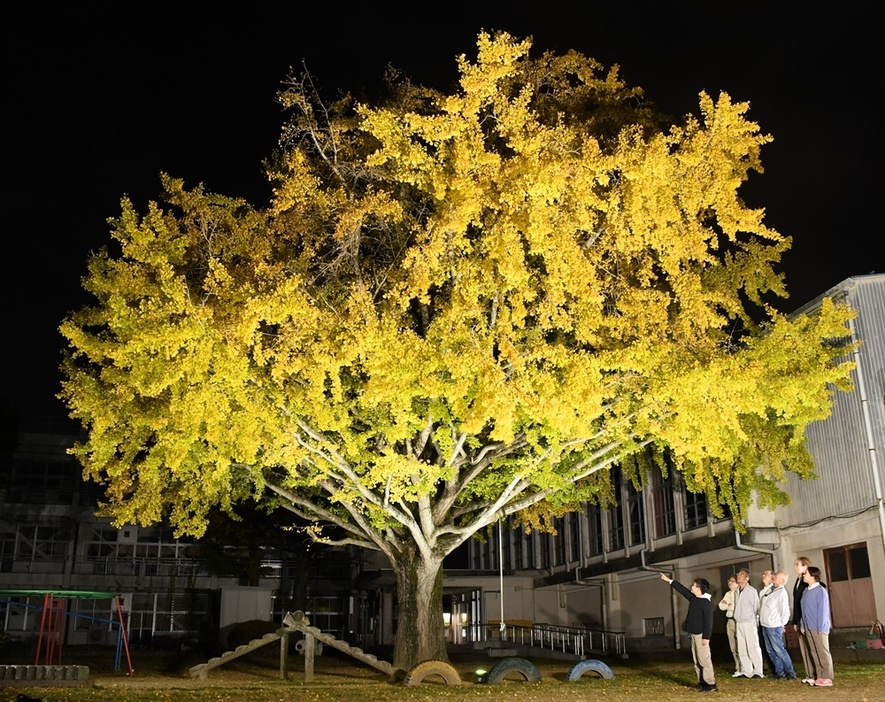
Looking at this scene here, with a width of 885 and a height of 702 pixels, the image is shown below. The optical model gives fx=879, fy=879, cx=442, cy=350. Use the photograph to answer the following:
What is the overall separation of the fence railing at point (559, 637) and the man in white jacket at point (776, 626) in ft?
63.4

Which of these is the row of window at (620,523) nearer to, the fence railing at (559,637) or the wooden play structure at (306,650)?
the fence railing at (559,637)

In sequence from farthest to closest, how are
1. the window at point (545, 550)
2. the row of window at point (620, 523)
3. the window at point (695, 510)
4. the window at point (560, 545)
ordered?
the window at point (545, 550) → the window at point (560, 545) → the row of window at point (620, 523) → the window at point (695, 510)

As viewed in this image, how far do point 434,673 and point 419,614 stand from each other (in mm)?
2544

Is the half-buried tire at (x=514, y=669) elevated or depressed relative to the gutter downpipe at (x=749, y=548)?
depressed

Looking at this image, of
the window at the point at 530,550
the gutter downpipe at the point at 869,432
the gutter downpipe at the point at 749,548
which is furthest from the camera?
the window at the point at 530,550

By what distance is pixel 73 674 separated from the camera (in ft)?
50.0

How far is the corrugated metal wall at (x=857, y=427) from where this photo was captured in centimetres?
1978

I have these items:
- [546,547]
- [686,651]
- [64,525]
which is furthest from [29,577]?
[686,651]

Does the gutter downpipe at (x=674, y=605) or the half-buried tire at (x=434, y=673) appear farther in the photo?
the gutter downpipe at (x=674, y=605)

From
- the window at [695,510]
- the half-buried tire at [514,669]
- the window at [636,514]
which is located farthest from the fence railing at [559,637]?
the half-buried tire at [514,669]

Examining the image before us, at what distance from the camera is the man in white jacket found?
13.4 m

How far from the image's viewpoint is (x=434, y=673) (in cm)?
1530

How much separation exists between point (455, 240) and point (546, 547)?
30.9 meters

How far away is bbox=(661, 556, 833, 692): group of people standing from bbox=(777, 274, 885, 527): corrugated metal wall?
715 cm
